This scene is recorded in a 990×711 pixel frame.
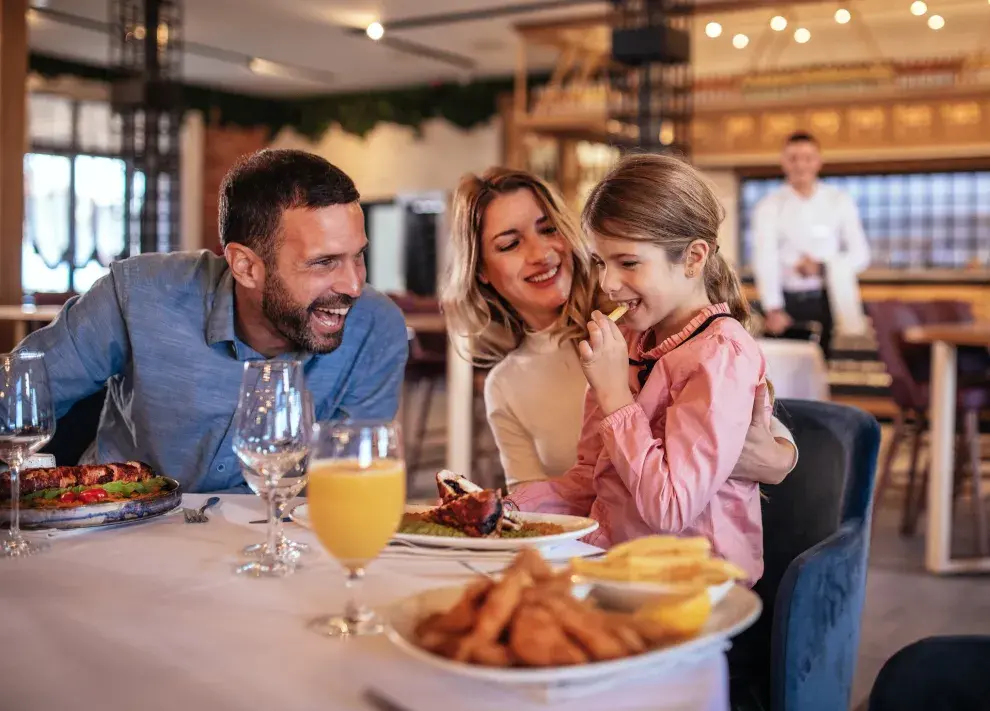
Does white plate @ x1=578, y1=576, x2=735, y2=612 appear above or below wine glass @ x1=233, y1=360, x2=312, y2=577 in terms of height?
below

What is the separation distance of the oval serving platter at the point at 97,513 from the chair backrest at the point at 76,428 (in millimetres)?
752

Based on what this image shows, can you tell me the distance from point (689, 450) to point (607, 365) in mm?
219

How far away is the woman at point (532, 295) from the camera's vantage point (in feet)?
6.80

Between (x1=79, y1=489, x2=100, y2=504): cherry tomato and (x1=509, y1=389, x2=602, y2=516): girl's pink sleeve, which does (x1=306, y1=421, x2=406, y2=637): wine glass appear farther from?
(x1=509, y1=389, x2=602, y2=516): girl's pink sleeve

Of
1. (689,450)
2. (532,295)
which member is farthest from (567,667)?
(532,295)

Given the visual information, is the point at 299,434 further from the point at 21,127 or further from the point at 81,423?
the point at 21,127

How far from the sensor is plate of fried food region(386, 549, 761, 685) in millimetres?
755

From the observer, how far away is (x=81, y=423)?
207 cm

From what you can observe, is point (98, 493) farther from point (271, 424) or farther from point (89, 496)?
point (271, 424)

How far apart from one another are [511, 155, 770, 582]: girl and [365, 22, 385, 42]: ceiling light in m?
8.24

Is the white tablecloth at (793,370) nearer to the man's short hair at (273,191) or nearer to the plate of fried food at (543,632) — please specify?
the man's short hair at (273,191)

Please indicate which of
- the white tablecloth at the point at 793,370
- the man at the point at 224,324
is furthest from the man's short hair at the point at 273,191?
the white tablecloth at the point at 793,370

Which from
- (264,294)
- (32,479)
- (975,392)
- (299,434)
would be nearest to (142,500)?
(32,479)

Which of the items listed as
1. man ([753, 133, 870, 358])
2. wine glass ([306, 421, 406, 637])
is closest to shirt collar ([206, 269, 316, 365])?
wine glass ([306, 421, 406, 637])
